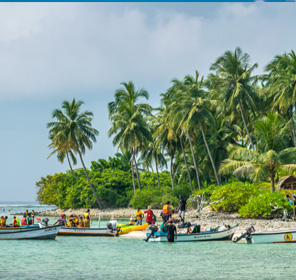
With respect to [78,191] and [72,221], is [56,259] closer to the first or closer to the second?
[72,221]

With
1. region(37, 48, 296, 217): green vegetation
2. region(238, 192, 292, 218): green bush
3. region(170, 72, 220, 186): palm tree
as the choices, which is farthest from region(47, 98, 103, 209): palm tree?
region(238, 192, 292, 218): green bush

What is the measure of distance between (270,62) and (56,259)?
36.2 meters

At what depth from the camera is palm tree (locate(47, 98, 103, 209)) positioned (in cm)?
5353

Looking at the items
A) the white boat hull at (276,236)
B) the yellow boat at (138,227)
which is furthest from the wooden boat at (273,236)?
the yellow boat at (138,227)

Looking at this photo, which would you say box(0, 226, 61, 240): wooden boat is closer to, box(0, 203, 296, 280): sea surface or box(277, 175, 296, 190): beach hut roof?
box(0, 203, 296, 280): sea surface

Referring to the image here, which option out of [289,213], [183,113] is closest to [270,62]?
[183,113]

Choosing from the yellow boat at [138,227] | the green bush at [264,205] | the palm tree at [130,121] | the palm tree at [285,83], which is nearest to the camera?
the green bush at [264,205]

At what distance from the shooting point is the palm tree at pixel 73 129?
53.5m

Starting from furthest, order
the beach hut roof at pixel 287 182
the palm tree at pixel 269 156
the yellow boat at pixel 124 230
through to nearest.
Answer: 1. the palm tree at pixel 269 156
2. the yellow boat at pixel 124 230
3. the beach hut roof at pixel 287 182

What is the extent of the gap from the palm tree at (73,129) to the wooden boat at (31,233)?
27941mm

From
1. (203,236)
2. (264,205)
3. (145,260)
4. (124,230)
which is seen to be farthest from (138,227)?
(145,260)

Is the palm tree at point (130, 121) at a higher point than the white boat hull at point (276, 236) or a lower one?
higher

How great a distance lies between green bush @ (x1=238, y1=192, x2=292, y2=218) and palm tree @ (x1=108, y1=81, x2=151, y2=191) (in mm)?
24272

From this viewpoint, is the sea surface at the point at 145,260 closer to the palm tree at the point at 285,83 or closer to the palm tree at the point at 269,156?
the palm tree at the point at 269,156
